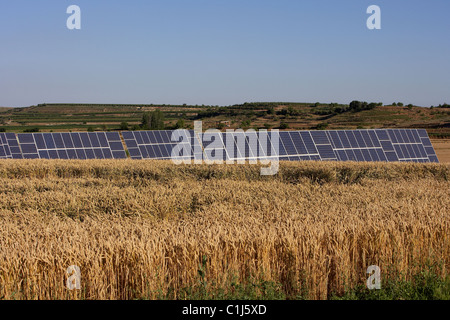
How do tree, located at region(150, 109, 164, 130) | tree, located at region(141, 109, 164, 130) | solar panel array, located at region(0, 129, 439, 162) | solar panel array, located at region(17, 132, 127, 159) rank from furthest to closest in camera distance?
tree, located at region(150, 109, 164, 130) → tree, located at region(141, 109, 164, 130) → solar panel array, located at region(17, 132, 127, 159) → solar panel array, located at region(0, 129, 439, 162)

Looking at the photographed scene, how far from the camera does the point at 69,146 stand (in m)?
27.3

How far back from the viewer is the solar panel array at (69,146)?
2683 cm

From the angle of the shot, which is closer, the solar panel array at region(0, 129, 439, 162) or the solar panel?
the solar panel array at region(0, 129, 439, 162)

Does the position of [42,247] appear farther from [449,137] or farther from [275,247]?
[449,137]

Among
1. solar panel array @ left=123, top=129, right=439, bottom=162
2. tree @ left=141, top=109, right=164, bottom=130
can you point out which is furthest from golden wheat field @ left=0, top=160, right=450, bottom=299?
tree @ left=141, top=109, right=164, bottom=130

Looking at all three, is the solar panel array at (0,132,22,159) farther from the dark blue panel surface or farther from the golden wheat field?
the golden wheat field

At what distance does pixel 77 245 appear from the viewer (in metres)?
5.75

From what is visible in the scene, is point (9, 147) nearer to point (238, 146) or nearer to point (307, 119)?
point (238, 146)

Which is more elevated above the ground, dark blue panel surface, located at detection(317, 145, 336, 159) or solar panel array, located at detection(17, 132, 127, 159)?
solar panel array, located at detection(17, 132, 127, 159)

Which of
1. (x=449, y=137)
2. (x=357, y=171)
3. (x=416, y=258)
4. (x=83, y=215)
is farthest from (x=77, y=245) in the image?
(x=449, y=137)

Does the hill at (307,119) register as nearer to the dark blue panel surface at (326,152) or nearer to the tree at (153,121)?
the tree at (153,121)

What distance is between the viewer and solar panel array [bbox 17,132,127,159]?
26828 mm
